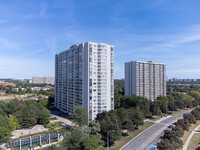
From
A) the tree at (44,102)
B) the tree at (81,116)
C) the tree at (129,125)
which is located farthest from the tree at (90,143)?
the tree at (44,102)

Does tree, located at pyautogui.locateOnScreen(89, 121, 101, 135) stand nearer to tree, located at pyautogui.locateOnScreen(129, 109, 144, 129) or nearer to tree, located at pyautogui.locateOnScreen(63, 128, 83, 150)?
tree, located at pyautogui.locateOnScreen(63, 128, 83, 150)

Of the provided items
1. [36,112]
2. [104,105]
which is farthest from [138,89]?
[36,112]

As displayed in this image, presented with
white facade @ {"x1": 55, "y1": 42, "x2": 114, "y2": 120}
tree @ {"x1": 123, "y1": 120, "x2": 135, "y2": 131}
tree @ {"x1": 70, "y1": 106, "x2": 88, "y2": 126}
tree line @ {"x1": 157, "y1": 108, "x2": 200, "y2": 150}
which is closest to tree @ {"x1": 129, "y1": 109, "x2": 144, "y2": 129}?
tree @ {"x1": 123, "y1": 120, "x2": 135, "y2": 131}

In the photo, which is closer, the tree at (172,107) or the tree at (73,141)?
the tree at (73,141)

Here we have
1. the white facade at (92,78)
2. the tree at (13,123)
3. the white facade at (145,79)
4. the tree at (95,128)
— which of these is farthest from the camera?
the white facade at (145,79)

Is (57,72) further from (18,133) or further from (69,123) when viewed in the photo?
(18,133)

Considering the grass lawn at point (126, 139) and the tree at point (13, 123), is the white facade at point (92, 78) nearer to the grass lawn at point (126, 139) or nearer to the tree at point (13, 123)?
the grass lawn at point (126, 139)
